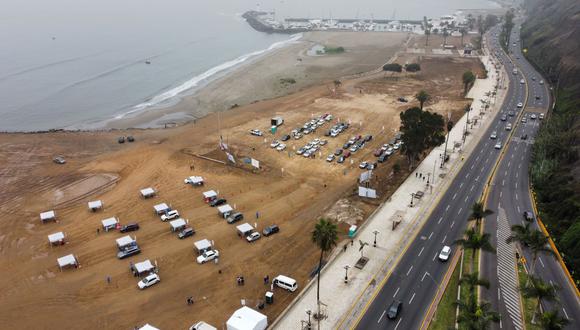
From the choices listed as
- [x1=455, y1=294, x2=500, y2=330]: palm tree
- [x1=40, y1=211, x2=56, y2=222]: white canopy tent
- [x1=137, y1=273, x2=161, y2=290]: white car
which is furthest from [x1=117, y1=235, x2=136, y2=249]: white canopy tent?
[x1=455, y1=294, x2=500, y2=330]: palm tree

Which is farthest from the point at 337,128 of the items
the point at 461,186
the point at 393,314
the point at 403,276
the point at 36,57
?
the point at 36,57

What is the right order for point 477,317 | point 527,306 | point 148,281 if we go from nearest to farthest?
point 477,317
point 527,306
point 148,281

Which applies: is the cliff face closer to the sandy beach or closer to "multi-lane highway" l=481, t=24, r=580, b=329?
"multi-lane highway" l=481, t=24, r=580, b=329

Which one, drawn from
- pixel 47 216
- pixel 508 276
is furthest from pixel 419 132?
pixel 47 216

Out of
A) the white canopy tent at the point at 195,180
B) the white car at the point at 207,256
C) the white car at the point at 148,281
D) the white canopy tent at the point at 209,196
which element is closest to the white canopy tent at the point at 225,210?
the white canopy tent at the point at 209,196

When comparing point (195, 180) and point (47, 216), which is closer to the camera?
point (47, 216)

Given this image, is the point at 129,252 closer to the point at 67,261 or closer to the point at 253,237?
the point at 67,261
